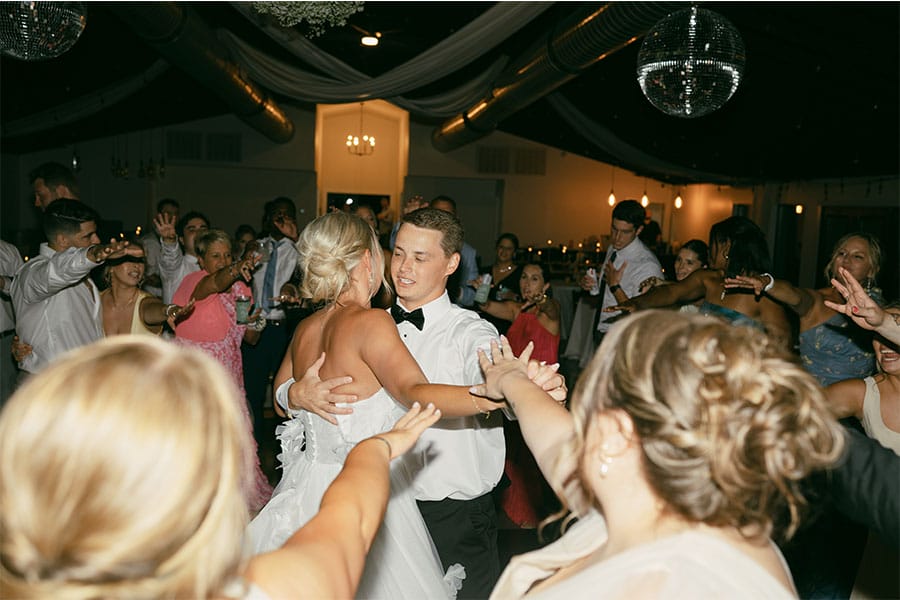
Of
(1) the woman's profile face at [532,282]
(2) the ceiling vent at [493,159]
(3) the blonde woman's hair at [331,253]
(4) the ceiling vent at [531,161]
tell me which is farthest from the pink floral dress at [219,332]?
(4) the ceiling vent at [531,161]

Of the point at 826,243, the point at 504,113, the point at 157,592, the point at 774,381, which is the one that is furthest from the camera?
the point at 826,243

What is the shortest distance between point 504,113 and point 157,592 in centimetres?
748

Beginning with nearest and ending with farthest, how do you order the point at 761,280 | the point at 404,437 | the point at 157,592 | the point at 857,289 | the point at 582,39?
the point at 157,592 → the point at 404,437 → the point at 857,289 → the point at 761,280 → the point at 582,39

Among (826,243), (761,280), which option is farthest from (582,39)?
(826,243)

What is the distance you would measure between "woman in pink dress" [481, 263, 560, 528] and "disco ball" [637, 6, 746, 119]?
1304mm

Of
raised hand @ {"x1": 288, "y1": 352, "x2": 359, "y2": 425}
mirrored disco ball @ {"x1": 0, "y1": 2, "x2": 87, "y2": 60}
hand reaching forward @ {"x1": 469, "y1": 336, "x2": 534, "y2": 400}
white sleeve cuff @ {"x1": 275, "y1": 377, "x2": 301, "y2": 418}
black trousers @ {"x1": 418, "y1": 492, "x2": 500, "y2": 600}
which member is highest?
mirrored disco ball @ {"x1": 0, "y1": 2, "x2": 87, "y2": 60}

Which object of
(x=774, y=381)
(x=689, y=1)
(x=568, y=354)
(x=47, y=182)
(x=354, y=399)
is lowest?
(x=568, y=354)

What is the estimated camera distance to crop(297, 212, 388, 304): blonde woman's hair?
207cm

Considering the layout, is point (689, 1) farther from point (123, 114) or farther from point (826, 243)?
point (123, 114)

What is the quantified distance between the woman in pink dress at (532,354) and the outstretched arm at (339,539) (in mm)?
2616

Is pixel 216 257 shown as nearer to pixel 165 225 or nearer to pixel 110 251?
pixel 165 225

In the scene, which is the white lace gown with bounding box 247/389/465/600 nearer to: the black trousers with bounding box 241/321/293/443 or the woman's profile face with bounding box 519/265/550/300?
the woman's profile face with bounding box 519/265/550/300

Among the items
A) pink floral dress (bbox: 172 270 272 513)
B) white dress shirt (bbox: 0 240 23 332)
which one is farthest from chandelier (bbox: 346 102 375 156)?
pink floral dress (bbox: 172 270 272 513)

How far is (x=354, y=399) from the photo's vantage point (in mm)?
1998
